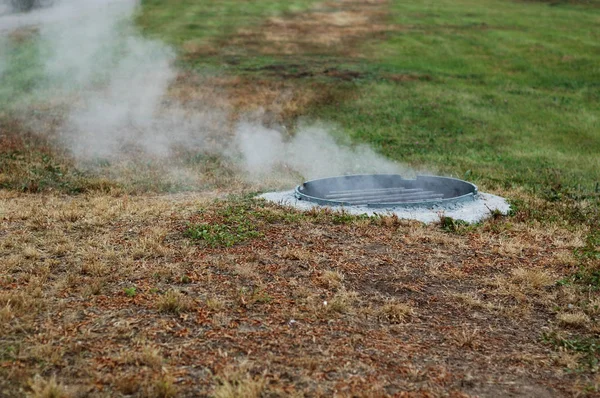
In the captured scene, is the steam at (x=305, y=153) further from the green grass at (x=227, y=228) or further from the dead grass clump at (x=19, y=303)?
the dead grass clump at (x=19, y=303)

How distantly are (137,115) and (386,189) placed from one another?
9376 mm

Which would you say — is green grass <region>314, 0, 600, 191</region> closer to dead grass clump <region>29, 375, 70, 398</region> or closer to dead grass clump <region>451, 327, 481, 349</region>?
dead grass clump <region>451, 327, 481, 349</region>

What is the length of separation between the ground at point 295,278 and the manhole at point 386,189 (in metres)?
0.98

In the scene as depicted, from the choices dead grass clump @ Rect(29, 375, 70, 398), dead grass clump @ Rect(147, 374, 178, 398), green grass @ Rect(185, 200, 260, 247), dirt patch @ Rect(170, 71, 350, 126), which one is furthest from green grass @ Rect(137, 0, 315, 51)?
dead grass clump @ Rect(147, 374, 178, 398)

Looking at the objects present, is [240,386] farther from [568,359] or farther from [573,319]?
[573,319]

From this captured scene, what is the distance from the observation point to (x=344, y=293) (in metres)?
6.43

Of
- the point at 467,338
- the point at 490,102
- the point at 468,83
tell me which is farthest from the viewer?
the point at 468,83

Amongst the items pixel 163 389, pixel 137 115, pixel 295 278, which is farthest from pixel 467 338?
pixel 137 115

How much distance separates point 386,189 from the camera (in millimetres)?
10398

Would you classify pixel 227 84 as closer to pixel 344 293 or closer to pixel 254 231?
pixel 254 231

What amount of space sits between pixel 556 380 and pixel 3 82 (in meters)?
19.6

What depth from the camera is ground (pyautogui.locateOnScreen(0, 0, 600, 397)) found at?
16.2 feet

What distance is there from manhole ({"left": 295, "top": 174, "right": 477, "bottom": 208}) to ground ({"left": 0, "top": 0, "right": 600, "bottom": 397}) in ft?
3.20

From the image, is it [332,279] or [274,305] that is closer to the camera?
[274,305]
